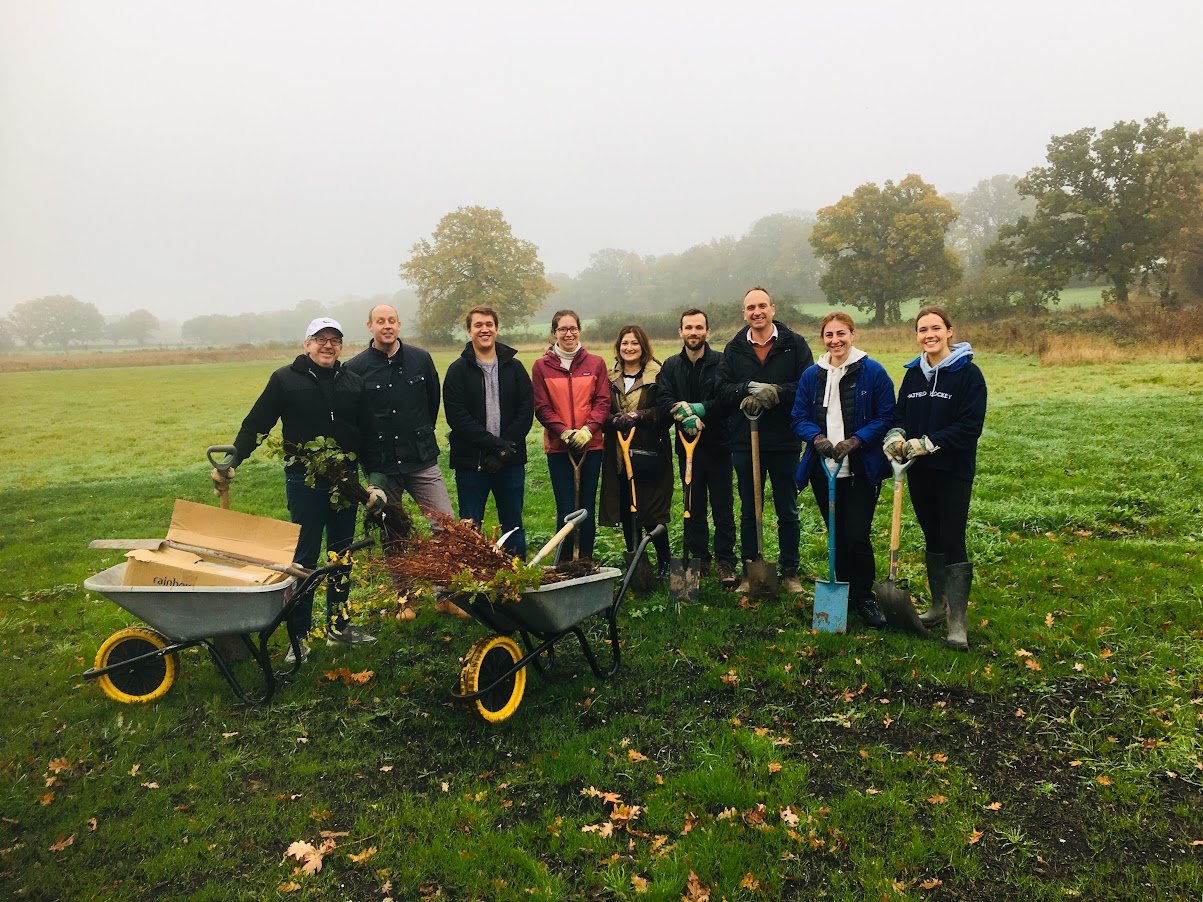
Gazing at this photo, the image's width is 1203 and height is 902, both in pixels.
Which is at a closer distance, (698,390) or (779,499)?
(779,499)

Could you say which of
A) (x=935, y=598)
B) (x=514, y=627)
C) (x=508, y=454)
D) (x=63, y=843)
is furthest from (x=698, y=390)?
(x=63, y=843)

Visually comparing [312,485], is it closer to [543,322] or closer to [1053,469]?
[1053,469]

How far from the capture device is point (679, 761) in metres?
3.37

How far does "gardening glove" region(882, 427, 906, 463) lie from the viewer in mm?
4125

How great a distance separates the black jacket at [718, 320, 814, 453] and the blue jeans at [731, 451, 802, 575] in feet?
0.38

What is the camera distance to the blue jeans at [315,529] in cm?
445

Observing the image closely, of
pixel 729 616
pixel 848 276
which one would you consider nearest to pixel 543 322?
pixel 848 276

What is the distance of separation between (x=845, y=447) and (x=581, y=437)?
6.17 ft

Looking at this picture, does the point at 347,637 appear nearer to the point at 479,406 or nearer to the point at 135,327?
the point at 479,406

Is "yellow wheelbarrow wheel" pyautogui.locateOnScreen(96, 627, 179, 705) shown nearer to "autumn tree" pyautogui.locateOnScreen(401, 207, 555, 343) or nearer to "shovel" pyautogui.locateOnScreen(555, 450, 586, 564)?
"shovel" pyautogui.locateOnScreen(555, 450, 586, 564)

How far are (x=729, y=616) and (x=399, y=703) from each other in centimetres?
234

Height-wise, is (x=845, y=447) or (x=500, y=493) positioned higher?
(x=845, y=447)

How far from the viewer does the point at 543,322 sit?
30016 millimetres

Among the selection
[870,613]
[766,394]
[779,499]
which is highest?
[766,394]
